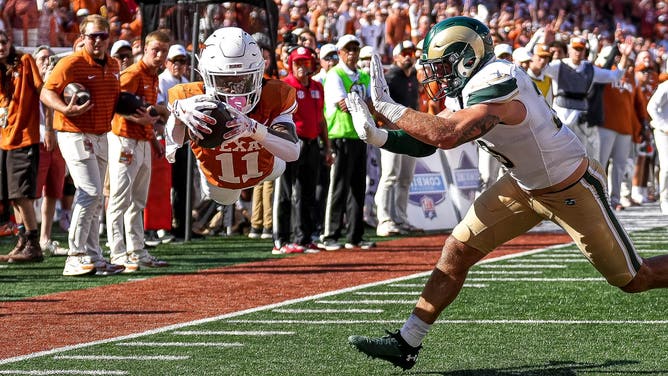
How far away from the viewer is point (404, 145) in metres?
5.60

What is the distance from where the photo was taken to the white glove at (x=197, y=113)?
18.2ft

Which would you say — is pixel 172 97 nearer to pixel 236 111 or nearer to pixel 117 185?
pixel 236 111

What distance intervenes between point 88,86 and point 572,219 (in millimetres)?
4568

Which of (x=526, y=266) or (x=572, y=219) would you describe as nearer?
(x=572, y=219)

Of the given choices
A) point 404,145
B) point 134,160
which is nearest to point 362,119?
point 404,145

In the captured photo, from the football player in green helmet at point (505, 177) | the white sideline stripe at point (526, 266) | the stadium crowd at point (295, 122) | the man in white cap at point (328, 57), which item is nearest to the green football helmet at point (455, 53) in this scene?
the football player in green helmet at point (505, 177)

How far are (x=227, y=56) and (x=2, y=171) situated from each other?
4686 millimetres

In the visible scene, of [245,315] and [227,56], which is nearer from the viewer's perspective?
[227,56]

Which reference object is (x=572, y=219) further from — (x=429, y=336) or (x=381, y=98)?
(x=429, y=336)

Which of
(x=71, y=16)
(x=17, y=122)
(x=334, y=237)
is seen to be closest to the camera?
(x=17, y=122)

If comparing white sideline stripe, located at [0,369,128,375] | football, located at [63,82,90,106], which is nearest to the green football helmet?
white sideline stripe, located at [0,369,128,375]

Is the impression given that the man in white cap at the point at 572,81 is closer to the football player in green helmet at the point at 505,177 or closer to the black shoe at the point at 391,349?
the football player in green helmet at the point at 505,177

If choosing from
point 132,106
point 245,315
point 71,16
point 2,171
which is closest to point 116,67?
point 132,106

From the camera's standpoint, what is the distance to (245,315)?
7383 mm
